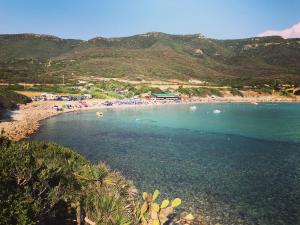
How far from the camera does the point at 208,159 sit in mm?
38562

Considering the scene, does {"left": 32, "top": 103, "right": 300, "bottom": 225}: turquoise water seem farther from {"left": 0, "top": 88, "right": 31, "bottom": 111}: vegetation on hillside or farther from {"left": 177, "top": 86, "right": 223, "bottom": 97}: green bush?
{"left": 177, "top": 86, "right": 223, "bottom": 97}: green bush

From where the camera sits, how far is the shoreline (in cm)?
5221

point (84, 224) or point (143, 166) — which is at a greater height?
point (84, 224)

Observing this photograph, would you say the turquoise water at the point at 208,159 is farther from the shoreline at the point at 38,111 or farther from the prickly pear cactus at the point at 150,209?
the prickly pear cactus at the point at 150,209

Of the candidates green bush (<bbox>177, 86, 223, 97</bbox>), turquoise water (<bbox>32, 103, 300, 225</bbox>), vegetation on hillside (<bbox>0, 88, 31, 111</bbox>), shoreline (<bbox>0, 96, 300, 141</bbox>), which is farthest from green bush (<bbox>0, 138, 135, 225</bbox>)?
green bush (<bbox>177, 86, 223, 97</bbox>)

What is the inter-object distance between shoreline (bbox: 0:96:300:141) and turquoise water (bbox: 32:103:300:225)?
3.00 meters

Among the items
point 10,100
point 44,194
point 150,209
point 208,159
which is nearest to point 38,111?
point 10,100

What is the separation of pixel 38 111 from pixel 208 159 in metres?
56.3

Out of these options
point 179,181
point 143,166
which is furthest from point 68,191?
point 143,166

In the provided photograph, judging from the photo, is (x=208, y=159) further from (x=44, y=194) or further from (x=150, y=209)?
(x=44, y=194)

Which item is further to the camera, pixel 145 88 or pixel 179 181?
pixel 145 88

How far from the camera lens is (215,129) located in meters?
65.4

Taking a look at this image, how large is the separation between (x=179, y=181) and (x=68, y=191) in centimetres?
1450

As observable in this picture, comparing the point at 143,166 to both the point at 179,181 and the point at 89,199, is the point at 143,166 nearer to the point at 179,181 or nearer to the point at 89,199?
the point at 179,181
